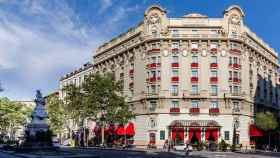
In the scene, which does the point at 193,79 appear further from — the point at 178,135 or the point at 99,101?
the point at 99,101

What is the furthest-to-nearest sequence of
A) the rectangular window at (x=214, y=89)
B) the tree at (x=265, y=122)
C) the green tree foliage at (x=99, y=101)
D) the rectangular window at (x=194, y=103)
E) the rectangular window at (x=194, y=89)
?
the tree at (x=265, y=122), the rectangular window at (x=194, y=89), the rectangular window at (x=214, y=89), the rectangular window at (x=194, y=103), the green tree foliage at (x=99, y=101)

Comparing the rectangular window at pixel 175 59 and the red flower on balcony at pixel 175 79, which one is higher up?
the rectangular window at pixel 175 59

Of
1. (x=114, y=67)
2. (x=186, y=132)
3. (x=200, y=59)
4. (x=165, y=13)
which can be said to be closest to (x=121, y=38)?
(x=114, y=67)

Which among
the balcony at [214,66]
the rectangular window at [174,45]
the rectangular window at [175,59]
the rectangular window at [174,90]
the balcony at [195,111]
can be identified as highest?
the rectangular window at [174,45]

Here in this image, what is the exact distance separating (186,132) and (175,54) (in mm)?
13423

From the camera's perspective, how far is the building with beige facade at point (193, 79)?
7594cm

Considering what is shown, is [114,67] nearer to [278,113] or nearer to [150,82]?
[150,82]

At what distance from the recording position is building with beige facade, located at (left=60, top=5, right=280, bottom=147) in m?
75.9

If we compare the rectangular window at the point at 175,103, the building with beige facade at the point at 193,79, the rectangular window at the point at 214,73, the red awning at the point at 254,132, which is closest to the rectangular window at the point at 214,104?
the building with beige facade at the point at 193,79

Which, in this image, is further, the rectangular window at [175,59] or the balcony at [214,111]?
the rectangular window at [175,59]

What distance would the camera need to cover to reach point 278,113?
97625mm

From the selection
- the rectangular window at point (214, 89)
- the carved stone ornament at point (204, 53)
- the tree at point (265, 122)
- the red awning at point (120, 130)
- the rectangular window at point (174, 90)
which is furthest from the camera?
Result: the red awning at point (120, 130)

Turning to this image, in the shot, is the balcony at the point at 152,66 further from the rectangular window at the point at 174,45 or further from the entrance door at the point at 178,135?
the entrance door at the point at 178,135

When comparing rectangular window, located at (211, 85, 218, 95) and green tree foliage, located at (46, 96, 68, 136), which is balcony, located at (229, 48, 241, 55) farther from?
green tree foliage, located at (46, 96, 68, 136)
